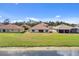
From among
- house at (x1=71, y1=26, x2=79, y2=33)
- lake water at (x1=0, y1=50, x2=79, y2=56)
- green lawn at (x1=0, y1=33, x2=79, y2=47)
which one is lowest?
lake water at (x1=0, y1=50, x2=79, y2=56)

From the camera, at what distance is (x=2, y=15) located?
4.40 meters

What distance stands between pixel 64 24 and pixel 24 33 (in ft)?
1.32

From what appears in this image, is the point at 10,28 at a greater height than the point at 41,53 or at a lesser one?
greater

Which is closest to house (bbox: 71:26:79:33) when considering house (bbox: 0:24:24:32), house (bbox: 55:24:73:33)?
house (bbox: 55:24:73:33)

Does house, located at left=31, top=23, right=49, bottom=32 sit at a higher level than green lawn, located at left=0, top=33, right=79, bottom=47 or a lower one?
higher

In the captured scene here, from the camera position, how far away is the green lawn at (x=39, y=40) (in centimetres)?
442

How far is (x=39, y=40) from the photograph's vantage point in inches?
174

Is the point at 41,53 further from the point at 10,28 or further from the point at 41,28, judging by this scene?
the point at 10,28

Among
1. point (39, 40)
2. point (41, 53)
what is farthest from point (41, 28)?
point (41, 53)

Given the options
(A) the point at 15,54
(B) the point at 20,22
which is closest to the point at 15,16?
(B) the point at 20,22

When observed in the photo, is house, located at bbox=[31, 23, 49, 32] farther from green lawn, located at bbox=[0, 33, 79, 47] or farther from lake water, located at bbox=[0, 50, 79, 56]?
lake water, located at bbox=[0, 50, 79, 56]

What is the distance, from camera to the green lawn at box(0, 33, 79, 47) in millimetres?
4418

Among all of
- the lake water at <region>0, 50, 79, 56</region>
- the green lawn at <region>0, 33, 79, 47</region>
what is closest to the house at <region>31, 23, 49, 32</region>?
the green lawn at <region>0, 33, 79, 47</region>

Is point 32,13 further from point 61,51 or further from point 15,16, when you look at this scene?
point 61,51
